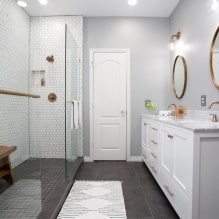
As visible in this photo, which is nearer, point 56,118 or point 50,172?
point 50,172

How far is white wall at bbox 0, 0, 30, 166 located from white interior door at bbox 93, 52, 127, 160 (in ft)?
7.26

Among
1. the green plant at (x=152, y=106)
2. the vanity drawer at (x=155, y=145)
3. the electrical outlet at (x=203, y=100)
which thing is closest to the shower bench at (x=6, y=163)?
the vanity drawer at (x=155, y=145)

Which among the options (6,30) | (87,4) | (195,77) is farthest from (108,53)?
(6,30)

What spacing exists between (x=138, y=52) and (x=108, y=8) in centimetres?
93

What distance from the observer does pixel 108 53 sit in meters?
3.54

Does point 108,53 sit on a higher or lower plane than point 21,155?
higher

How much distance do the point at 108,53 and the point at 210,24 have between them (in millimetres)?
1852

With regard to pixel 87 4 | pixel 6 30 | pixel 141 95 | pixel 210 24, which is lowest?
pixel 141 95

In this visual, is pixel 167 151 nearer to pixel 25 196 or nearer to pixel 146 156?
pixel 146 156

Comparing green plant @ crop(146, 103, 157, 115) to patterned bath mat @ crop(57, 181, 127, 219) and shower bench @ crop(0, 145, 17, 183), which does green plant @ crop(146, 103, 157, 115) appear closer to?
patterned bath mat @ crop(57, 181, 127, 219)

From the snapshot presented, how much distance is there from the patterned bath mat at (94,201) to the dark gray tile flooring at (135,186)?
0.10 meters

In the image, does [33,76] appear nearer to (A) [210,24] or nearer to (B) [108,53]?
(A) [210,24]

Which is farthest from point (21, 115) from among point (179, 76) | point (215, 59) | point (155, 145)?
point (179, 76)

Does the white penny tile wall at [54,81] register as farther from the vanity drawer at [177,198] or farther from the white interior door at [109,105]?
the vanity drawer at [177,198]
